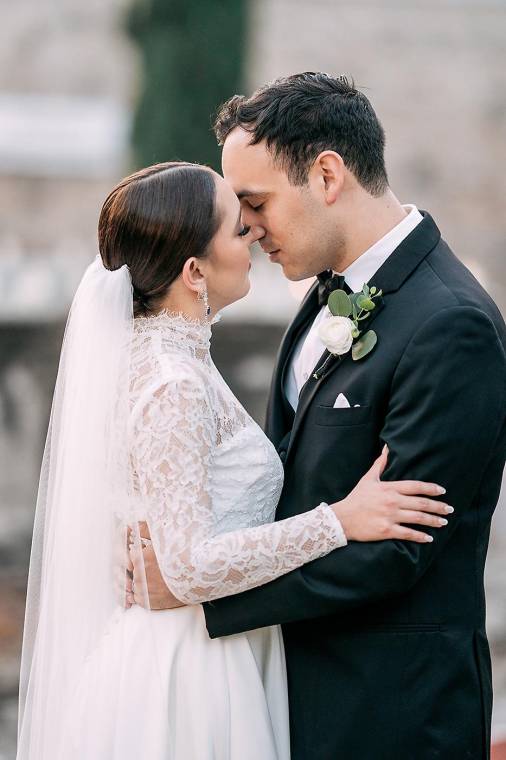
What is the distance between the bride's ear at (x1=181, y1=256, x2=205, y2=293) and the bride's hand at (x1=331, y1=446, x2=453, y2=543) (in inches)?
24.7

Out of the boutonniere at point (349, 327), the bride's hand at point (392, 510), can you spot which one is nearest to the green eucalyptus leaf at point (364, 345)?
the boutonniere at point (349, 327)

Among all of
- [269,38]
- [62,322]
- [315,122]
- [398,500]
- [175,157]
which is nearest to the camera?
[398,500]

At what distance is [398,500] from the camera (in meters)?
2.25

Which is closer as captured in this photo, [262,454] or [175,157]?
[262,454]

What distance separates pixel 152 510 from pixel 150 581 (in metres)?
0.22

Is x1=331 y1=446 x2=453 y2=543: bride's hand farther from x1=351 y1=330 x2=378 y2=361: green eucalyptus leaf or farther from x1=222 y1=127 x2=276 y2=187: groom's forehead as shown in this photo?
x1=222 y1=127 x2=276 y2=187: groom's forehead

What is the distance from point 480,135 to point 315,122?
19689 millimetres

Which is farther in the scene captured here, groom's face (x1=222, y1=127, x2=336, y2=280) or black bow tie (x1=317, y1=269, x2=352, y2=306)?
black bow tie (x1=317, y1=269, x2=352, y2=306)

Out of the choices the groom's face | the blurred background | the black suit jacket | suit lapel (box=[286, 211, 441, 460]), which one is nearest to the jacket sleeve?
the black suit jacket

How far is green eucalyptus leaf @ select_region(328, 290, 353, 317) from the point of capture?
2537 millimetres

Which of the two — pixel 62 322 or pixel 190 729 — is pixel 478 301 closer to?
pixel 190 729

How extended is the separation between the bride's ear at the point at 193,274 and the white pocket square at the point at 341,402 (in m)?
0.44

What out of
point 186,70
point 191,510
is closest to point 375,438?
point 191,510

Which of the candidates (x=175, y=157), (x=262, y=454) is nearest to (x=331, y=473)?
(x=262, y=454)
